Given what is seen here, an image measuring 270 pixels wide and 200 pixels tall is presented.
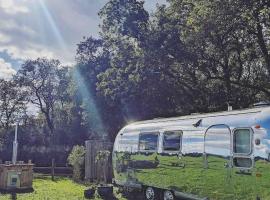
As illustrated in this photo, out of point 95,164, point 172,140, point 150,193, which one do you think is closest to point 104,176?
point 95,164

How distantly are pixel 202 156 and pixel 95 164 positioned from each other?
1334 centimetres

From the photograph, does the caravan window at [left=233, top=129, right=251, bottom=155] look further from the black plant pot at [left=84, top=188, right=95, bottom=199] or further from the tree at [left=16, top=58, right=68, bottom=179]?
the tree at [left=16, top=58, right=68, bottom=179]

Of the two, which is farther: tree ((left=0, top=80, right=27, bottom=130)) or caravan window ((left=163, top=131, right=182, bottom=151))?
tree ((left=0, top=80, right=27, bottom=130))

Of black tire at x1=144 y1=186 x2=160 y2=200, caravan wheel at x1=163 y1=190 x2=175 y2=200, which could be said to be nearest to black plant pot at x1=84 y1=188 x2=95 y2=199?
black tire at x1=144 y1=186 x2=160 y2=200

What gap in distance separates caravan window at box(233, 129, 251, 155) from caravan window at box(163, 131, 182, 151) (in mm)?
2847

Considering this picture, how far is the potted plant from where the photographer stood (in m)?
18.5

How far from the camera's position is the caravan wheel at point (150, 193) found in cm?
1646

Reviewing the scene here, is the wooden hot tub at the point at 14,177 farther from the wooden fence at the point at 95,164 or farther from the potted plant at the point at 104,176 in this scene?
the wooden fence at the point at 95,164

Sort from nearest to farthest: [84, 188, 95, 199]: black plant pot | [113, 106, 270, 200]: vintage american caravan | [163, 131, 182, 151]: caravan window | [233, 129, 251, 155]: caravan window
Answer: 1. [113, 106, 270, 200]: vintage american caravan
2. [233, 129, 251, 155]: caravan window
3. [163, 131, 182, 151]: caravan window
4. [84, 188, 95, 199]: black plant pot

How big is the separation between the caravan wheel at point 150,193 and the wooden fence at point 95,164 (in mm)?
8053

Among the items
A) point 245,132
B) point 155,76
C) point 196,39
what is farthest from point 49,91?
point 245,132

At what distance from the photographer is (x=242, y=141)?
12.0 metres

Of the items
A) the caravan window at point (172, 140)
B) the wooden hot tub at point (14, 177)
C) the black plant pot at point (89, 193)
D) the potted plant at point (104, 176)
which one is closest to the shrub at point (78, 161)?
the potted plant at point (104, 176)

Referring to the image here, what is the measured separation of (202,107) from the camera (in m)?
27.0
